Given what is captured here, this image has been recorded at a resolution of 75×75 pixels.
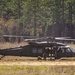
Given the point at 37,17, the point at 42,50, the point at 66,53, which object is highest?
the point at 37,17

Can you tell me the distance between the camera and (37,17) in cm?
7094

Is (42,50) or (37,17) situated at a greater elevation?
(37,17)

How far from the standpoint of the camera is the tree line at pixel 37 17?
65.9m

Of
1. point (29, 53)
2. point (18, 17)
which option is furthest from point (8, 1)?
point (29, 53)

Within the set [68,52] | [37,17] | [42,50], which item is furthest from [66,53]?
[37,17]

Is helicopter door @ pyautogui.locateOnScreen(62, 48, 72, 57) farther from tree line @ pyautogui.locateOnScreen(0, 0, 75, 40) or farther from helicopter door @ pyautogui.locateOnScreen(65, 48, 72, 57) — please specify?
tree line @ pyautogui.locateOnScreen(0, 0, 75, 40)

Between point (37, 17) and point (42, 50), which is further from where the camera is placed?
point (37, 17)

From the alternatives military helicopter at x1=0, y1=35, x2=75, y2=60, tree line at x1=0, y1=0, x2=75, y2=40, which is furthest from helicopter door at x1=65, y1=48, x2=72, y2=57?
tree line at x1=0, y1=0, x2=75, y2=40

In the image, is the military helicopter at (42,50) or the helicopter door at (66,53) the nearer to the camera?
the military helicopter at (42,50)

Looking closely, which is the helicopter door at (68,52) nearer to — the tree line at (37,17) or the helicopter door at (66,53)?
the helicopter door at (66,53)

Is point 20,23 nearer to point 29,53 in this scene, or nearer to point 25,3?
point 25,3

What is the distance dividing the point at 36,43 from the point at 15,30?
3913 cm

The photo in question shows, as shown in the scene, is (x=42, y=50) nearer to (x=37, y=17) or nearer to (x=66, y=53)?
(x=66, y=53)

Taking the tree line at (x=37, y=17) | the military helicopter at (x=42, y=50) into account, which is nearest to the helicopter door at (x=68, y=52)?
the military helicopter at (x=42, y=50)
